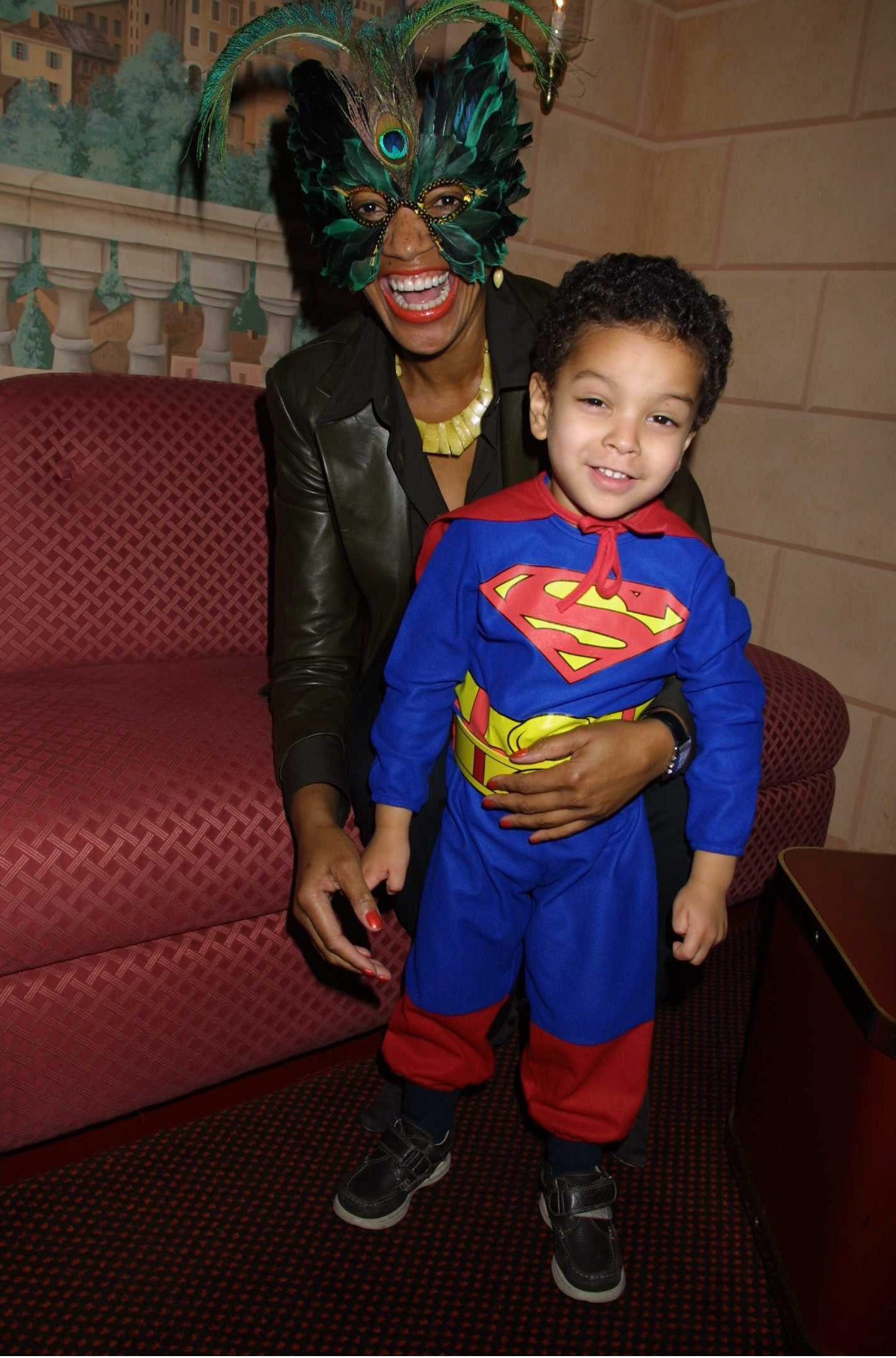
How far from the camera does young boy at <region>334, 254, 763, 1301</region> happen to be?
3.69ft

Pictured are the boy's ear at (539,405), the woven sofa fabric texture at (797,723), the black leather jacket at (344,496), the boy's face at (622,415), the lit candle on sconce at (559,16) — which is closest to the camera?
the boy's face at (622,415)

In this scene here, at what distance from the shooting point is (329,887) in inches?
48.7

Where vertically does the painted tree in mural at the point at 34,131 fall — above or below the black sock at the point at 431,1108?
above

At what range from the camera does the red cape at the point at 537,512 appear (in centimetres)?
119

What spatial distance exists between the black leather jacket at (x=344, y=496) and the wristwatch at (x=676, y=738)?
35cm

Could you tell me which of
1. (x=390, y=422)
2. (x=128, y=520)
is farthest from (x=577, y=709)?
(x=128, y=520)

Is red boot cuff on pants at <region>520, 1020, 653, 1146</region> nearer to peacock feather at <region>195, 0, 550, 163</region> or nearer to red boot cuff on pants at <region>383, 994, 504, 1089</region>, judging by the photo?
red boot cuff on pants at <region>383, 994, 504, 1089</region>

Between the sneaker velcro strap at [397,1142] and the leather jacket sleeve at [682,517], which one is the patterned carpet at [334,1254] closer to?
the sneaker velcro strap at [397,1142]

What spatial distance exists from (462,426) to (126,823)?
774 millimetres

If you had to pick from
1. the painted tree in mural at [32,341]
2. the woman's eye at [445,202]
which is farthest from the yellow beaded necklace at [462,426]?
the painted tree in mural at [32,341]

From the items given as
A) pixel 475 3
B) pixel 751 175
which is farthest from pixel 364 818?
pixel 751 175

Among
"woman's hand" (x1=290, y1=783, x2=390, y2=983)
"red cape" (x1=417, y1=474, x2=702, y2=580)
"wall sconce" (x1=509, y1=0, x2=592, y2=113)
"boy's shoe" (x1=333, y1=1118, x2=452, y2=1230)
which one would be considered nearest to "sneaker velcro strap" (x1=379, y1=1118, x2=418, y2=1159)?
"boy's shoe" (x1=333, y1=1118, x2=452, y2=1230)

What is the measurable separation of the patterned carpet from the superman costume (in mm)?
223

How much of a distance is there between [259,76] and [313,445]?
3.37 feet
